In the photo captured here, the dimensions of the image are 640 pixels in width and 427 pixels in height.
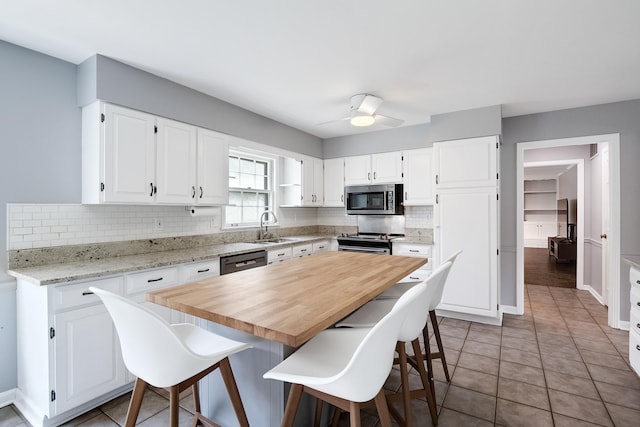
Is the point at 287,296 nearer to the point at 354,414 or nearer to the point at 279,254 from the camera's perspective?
the point at 354,414

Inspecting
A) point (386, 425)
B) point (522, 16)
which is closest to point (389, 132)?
point (522, 16)

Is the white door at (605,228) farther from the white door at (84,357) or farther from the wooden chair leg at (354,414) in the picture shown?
the white door at (84,357)

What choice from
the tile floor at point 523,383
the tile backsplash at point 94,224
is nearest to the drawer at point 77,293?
the tile backsplash at point 94,224

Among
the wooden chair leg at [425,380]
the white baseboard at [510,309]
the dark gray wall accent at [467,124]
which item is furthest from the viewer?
the white baseboard at [510,309]

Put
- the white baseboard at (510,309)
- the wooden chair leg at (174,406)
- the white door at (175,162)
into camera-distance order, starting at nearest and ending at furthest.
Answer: the wooden chair leg at (174,406) → the white door at (175,162) → the white baseboard at (510,309)

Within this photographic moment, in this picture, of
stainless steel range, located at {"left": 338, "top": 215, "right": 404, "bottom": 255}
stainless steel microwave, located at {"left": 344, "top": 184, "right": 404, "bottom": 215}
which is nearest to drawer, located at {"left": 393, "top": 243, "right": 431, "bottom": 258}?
stainless steel range, located at {"left": 338, "top": 215, "right": 404, "bottom": 255}

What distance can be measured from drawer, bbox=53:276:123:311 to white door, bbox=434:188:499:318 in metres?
3.34

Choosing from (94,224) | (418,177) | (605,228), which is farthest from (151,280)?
(605,228)

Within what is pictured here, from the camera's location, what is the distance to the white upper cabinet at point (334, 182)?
487cm

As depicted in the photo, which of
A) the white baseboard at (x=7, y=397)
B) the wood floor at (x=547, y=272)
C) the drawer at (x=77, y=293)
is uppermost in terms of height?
the drawer at (x=77, y=293)

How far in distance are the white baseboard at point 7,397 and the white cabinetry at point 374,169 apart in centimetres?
408

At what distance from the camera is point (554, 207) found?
9688mm

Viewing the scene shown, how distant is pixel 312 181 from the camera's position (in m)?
4.79

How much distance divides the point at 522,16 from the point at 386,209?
8.97ft
